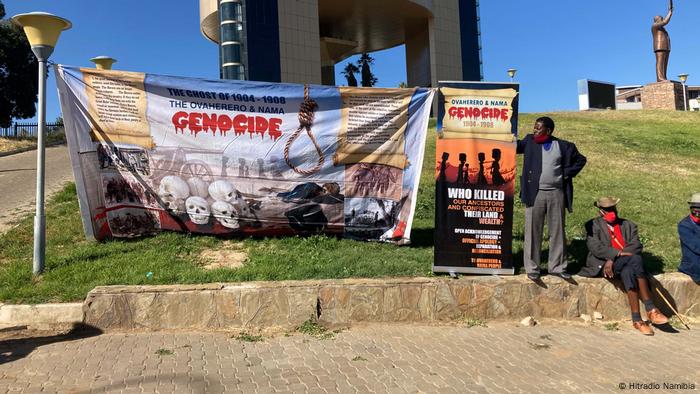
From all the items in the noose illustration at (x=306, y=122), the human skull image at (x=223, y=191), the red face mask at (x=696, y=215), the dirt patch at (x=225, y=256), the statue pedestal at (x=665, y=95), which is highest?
the statue pedestal at (x=665, y=95)

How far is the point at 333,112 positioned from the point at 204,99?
170 cm

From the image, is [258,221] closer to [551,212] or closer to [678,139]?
[551,212]

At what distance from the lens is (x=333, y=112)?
6.49 m

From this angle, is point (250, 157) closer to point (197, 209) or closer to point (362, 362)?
point (197, 209)

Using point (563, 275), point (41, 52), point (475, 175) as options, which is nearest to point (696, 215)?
point (563, 275)

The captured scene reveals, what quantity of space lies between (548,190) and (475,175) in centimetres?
81

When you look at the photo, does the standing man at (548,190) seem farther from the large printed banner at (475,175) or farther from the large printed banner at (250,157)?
the large printed banner at (250,157)

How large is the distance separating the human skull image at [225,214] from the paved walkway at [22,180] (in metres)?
3.72

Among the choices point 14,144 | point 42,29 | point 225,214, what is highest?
point 14,144

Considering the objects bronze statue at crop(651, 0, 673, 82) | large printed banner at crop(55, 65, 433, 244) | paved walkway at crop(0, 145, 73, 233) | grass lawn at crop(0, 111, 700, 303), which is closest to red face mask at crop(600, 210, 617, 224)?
grass lawn at crop(0, 111, 700, 303)

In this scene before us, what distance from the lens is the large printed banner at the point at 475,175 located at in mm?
5629

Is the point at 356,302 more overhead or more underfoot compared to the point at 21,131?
more underfoot

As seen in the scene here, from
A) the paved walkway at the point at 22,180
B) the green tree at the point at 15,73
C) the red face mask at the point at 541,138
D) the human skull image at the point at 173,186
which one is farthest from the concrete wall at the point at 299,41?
the red face mask at the point at 541,138

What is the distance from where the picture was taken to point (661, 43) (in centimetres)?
3238
